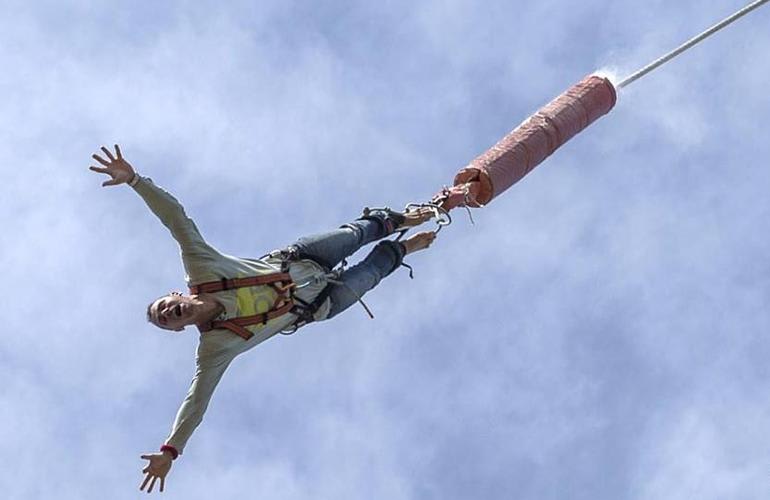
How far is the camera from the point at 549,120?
49.5ft

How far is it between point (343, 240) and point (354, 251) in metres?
0.34

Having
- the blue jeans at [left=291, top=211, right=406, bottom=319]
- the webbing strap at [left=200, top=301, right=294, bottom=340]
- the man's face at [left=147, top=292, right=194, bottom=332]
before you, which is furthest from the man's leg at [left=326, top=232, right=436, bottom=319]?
the man's face at [left=147, top=292, right=194, bottom=332]

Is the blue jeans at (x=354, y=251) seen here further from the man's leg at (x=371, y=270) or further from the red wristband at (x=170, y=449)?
the red wristband at (x=170, y=449)

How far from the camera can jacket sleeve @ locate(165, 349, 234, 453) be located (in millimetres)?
11984

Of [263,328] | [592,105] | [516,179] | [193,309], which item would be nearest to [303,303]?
[263,328]

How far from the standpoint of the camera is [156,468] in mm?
11797

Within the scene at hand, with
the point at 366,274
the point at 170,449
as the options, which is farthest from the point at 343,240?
the point at 170,449

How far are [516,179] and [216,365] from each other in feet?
16.2

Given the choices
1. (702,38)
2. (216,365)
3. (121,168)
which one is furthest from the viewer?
(702,38)

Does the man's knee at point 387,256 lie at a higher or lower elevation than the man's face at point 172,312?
higher

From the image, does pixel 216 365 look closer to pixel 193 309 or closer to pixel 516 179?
pixel 193 309

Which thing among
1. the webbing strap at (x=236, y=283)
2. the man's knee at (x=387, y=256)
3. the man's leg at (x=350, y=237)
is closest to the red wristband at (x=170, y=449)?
the webbing strap at (x=236, y=283)

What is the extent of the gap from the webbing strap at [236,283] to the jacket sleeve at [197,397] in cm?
73

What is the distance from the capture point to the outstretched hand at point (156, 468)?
1179 cm
